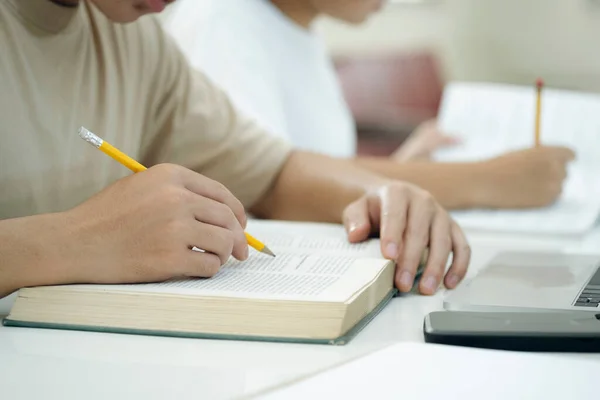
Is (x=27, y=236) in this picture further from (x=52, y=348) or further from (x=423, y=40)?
(x=423, y=40)

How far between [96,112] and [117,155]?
A: 9.0 inches

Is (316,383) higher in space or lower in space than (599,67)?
higher

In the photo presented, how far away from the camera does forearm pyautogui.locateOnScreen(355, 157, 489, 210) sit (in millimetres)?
1237

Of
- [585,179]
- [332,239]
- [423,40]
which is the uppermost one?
[332,239]

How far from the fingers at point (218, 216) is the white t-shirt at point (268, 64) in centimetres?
68

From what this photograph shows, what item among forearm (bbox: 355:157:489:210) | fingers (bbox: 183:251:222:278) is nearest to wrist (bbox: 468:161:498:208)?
forearm (bbox: 355:157:489:210)

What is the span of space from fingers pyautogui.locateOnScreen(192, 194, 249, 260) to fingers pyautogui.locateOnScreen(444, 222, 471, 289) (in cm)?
20

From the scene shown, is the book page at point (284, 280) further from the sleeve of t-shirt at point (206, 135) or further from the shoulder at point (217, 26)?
the shoulder at point (217, 26)

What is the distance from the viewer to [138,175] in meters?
0.66

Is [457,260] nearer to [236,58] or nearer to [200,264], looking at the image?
[200,264]

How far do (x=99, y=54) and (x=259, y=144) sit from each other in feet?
0.87

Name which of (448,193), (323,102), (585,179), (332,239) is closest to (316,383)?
(332,239)

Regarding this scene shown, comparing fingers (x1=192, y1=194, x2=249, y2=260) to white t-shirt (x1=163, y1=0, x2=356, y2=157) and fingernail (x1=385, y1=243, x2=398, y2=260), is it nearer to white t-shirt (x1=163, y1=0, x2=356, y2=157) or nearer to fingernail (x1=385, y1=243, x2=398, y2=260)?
fingernail (x1=385, y1=243, x2=398, y2=260)

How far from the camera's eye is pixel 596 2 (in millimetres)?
2490
